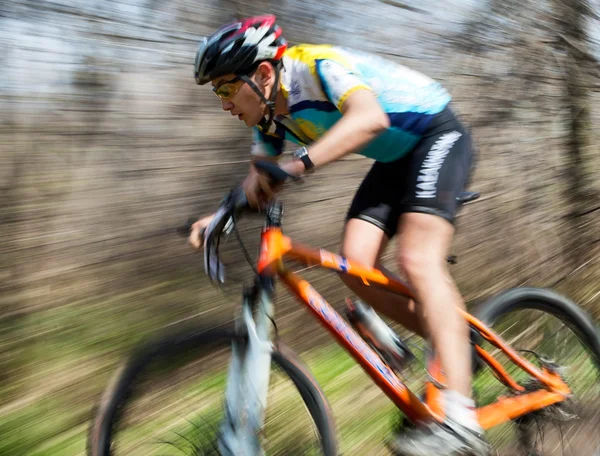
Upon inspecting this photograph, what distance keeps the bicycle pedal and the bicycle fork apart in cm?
51

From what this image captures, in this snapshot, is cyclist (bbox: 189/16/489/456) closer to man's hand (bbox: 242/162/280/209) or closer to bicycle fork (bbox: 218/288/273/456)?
man's hand (bbox: 242/162/280/209)

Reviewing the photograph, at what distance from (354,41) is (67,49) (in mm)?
2094

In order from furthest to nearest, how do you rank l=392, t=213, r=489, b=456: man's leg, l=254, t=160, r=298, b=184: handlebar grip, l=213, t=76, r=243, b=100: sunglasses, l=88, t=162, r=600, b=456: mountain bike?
l=213, t=76, r=243, b=100: sunglasses
l=392, t=213, r=489, b=456: man's leg
l=88, t=162, r=600, b=456: mountain bike
l=254, t=160, r=298, b=184: handlebar grip

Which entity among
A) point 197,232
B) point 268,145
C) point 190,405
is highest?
point 268,145

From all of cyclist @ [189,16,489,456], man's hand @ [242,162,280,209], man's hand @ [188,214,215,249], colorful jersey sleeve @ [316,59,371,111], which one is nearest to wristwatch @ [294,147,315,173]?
cyclist @ [189,16,489,456]

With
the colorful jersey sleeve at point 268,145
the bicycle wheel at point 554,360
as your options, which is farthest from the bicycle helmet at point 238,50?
the bicycle wheel at point 554,360

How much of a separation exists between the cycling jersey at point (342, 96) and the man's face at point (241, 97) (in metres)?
0.12

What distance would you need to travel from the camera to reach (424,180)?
91.6 inches

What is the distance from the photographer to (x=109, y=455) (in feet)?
6.20

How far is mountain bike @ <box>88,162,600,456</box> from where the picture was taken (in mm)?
1900

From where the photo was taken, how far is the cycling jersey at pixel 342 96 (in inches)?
81.8

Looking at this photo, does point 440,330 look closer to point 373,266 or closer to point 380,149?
point 373,266

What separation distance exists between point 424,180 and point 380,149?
221mm

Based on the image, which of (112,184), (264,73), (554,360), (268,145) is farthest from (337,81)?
(554,360)
